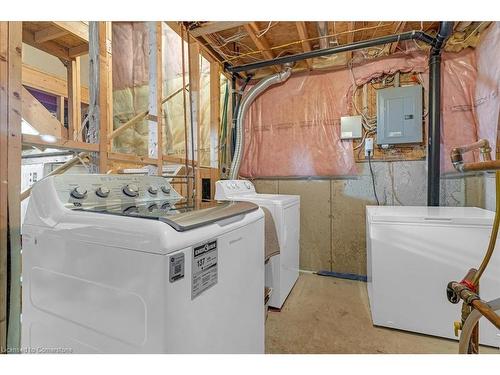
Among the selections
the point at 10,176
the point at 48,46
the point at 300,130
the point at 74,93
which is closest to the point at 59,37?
the point at 48,46

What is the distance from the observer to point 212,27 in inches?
85.0

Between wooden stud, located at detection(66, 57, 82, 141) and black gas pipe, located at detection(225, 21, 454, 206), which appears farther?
wooden stud, located at detection(66, 57, 82, 141)

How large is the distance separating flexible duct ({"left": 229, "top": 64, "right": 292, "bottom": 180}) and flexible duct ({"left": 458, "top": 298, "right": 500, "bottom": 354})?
225 centimetres

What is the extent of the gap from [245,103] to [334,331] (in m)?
2.44

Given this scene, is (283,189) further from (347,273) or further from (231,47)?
(231,47)

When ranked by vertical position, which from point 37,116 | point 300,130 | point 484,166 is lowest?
point 484,166

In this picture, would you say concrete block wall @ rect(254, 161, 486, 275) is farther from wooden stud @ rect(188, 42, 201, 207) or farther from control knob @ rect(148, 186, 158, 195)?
control knob @ rect(148, 186, 158, 195)

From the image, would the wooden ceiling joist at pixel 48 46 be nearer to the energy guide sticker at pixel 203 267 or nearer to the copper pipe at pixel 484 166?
the energy guide sticker at pixel 203 267

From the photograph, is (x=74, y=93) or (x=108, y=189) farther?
(x=74, y=93)

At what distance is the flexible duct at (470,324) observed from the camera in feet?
2.77

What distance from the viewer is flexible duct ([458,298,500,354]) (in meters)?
0.84

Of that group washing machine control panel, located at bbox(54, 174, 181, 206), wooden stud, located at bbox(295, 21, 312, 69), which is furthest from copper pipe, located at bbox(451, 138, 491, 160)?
wooden stud, located at bbox(295, 21, 312, 69)

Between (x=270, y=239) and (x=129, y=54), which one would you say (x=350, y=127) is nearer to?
(x=270, y=239)
